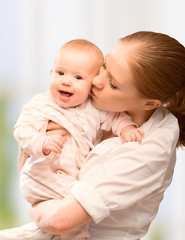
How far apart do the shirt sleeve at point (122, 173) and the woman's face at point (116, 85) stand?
0.13 m

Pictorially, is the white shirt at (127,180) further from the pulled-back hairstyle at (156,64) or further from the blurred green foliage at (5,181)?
the blurred green foliage at (5,181)

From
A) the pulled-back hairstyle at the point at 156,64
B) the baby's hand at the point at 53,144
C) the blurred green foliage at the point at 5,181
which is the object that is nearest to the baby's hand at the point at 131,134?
the pulled-back hairstyle at the point at 156,64

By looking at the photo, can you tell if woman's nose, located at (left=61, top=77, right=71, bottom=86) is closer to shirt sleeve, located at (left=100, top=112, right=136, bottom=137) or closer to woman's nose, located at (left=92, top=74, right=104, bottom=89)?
woman's nose, located at (left=92, top=74, right=104, bottom=89)

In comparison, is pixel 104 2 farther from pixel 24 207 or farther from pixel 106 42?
pixel 24 207

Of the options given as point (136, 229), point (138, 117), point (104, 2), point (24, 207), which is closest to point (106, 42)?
point (104, 2)

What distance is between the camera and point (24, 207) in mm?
3354

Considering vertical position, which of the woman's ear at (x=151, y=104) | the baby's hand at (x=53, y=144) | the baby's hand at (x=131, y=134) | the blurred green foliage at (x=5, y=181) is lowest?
the blurred green foliage at (x=5, y=181)

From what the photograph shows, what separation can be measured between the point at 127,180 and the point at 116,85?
1.03ft

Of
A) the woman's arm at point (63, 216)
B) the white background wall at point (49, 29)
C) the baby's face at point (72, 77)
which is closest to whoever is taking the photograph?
the woman's arm at point (63, 216)

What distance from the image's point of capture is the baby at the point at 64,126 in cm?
163

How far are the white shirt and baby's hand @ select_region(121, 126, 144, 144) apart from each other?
0.07 ft

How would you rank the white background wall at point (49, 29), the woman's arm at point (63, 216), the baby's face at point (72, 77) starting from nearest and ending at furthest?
the woman's arm at point (63, 216) → the baby's face at point (72, 77) → the white background wall at point (49, 29)

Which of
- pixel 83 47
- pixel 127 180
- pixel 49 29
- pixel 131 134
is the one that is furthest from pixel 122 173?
pixel 49 29

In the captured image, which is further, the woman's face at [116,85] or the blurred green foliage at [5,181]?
the blurred green foliage at [5,181]
